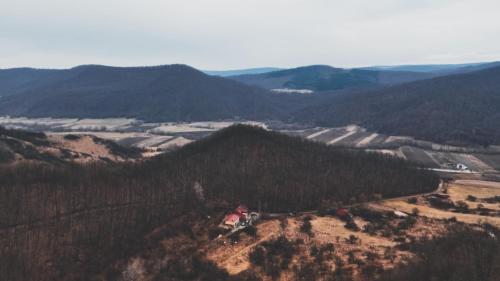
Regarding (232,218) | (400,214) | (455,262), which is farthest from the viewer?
(400,214)

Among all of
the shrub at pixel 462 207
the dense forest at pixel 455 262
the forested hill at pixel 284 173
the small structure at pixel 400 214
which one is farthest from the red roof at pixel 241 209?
the shrub at pixel 462 207

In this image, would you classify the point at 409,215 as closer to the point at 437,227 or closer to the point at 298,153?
the point at 437,227

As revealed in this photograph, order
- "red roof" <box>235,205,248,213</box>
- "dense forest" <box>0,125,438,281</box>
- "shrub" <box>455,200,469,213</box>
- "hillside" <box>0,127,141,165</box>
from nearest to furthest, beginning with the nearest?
"dense forest" <box>0,125,438,281</box> < "red roof" <box>235,205,248,213</box> < "shrub" <box>455,200,469,213</box> < "hillside" <box>0,127,141,165</box>

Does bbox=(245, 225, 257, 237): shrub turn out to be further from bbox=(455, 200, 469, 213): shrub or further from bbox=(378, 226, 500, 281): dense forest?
bbox=(455, 200, 469, 213): shrub

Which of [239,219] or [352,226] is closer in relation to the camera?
[239,219]

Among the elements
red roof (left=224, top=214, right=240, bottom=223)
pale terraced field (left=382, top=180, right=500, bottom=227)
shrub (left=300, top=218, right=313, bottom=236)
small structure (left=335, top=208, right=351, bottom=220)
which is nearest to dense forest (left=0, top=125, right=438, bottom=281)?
small structure (left=335, top=208, right=351, bottom=220)

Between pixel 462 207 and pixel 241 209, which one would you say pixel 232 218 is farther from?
pixel 462 207

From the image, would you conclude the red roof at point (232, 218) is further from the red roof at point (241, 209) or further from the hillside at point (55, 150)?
the hillside at point (55, 150)

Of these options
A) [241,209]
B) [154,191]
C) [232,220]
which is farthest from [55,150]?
[232,220]

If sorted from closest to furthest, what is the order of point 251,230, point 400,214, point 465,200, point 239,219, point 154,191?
1. point 251,230
2. point 239,219
3. point 400,214
4. point 154,191
5. point 465,200

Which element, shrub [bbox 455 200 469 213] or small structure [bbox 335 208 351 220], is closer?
small structure [bbox 335 208 351 220]

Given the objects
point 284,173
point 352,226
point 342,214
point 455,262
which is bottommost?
point 352,226
